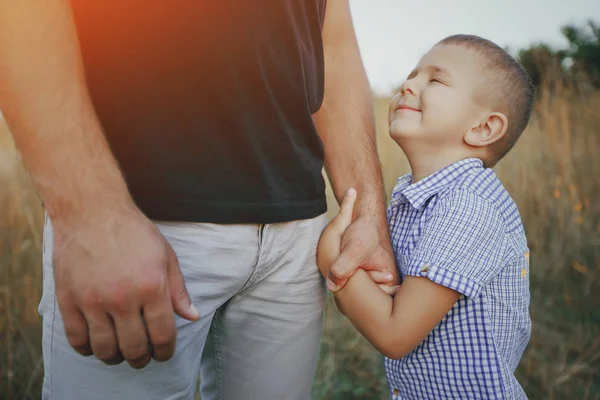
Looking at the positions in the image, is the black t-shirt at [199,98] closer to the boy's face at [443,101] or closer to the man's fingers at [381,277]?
the man's fingers at [381,277]

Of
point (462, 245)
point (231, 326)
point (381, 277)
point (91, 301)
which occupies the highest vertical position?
point (91, 301)

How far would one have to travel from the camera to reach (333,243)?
1.41 meters

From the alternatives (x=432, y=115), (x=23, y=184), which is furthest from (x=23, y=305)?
(x=432, y=115)

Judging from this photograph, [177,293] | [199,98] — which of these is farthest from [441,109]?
[177,293]

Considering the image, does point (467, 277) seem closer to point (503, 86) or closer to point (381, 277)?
point (381, 277)

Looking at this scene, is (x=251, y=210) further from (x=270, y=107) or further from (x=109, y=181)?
(x=109, y=181)

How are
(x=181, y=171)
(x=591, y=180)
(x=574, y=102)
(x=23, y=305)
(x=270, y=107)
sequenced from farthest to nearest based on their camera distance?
(x=574, y=102)
(x=591, y=180)
(x=23, y=305)
(x=270, y=107)
(x=181, y=171)

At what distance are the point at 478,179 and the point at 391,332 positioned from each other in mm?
448

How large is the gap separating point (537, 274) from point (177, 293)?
3.72 metres

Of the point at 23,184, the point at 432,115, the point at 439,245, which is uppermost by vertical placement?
the point at 432,115

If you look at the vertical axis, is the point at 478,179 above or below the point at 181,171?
below

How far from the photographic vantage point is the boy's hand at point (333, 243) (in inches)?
54.8

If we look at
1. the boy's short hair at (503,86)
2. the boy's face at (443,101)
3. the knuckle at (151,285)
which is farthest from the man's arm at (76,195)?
the boy's short hair at (503,86)

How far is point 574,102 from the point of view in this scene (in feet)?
19.1
